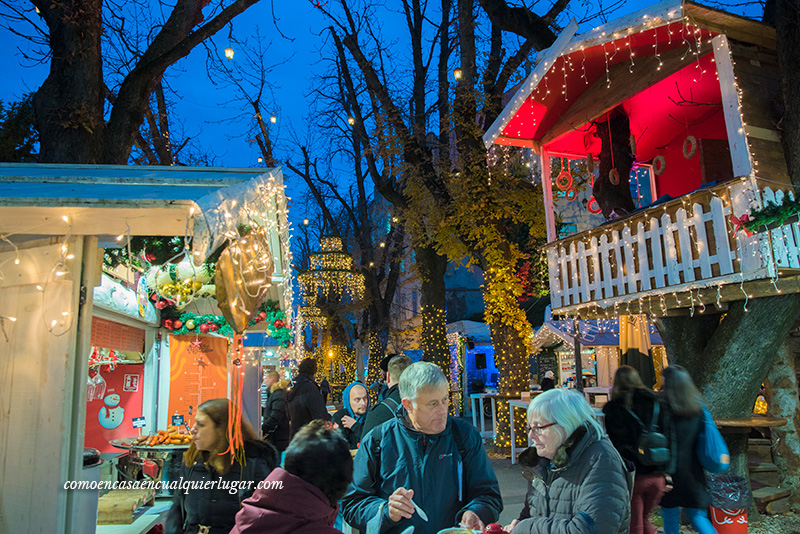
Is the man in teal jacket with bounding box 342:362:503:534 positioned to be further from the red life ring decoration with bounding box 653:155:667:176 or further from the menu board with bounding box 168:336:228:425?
the red life ring decoration with bounding box 653:155:667:176

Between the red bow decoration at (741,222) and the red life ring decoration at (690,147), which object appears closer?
the red bow decoration at (741,222)

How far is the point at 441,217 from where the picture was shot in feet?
42.1

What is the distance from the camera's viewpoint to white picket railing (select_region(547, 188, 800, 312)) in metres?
6.14

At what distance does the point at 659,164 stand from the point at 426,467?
10.8m

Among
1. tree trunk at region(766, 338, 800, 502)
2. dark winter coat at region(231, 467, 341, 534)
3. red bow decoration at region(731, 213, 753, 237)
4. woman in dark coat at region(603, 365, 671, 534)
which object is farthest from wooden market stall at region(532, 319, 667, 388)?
dark winter coat at region(231, 467, 341, 534)

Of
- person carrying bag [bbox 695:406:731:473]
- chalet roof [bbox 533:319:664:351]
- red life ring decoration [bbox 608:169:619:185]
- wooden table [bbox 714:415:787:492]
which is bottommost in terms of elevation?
wooden table [bbox 714:415:787:492]

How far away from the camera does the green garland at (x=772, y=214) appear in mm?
5430

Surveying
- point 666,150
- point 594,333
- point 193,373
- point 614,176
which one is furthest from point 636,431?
point 594,333

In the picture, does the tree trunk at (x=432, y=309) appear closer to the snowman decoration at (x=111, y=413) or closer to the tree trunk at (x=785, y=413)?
the snowman decoration at (x=111, y=413)

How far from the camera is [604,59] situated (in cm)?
901

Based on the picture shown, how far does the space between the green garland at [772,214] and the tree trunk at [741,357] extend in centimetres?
118

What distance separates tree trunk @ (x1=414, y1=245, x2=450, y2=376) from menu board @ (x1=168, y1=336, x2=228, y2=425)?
6.61 m

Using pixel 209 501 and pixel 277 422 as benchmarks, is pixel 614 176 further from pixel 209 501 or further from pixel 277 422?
pixel 209 501

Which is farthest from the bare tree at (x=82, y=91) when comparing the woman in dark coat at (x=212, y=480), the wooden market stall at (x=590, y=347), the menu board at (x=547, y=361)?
the menu board at (x=547, y=361)
